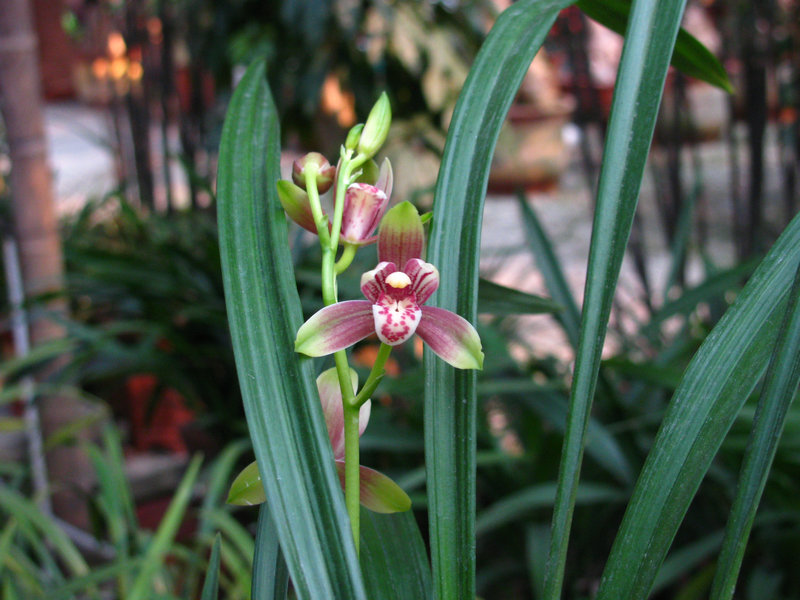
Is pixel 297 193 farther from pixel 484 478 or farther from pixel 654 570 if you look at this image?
pixel 484 478

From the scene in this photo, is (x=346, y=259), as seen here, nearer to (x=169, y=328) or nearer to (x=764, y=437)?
(x=764, y=437)

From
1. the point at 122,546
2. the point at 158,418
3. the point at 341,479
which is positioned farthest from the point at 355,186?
the point at 158,418

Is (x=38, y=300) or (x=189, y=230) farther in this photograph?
(x=189, y=230)

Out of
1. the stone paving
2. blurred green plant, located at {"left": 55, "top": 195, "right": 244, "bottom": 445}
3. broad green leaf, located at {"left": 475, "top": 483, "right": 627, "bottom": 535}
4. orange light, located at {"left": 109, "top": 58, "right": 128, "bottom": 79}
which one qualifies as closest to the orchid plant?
broad green leaf, located at {"left": 475, "top": 483, "right": 627, "bottom": 535}

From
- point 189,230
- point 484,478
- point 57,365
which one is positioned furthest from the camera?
point 189,230

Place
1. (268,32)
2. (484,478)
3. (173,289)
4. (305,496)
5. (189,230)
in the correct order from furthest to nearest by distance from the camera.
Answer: (189,230)
(268,32)
(173,289)
(484,478)
(305,496)

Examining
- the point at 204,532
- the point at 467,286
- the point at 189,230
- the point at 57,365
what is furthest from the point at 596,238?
the point at 189,230
